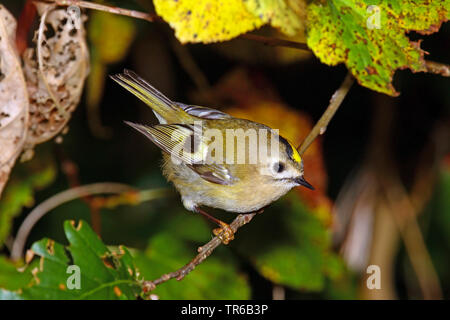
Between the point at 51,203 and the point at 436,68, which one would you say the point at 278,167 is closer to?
the point at 436,68

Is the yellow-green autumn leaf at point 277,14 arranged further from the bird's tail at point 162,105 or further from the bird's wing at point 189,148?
the bird's tail at point 162,105

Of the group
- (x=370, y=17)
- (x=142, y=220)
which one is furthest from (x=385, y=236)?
(x=370, y=17)

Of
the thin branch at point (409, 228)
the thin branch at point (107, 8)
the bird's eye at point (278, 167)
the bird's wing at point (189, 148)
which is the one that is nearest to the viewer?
the thin branch at point (107, 8)

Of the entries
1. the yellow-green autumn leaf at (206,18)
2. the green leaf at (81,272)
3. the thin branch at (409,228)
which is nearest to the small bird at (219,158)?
the green leaf at (81,272)

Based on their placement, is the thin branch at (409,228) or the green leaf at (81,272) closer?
the green leaf at (81,272)

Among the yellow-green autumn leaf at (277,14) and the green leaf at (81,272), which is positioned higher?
the yellow-green autumn leaf at (277,14)

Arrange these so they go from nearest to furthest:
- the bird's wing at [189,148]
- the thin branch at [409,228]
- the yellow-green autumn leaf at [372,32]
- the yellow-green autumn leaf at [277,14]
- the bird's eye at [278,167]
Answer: the yellow-green autumn leaf at [277,14] → the yellow-green autumn leaf at [372,32] → the bird's eye at [278,167] → the bird's wing at [189,148] → the thin branch at [409,228]

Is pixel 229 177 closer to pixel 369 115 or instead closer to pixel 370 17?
pixel 370 17

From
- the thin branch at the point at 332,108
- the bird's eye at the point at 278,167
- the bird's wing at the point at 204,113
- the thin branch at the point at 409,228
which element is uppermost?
the thin branch at the point at 332,108
